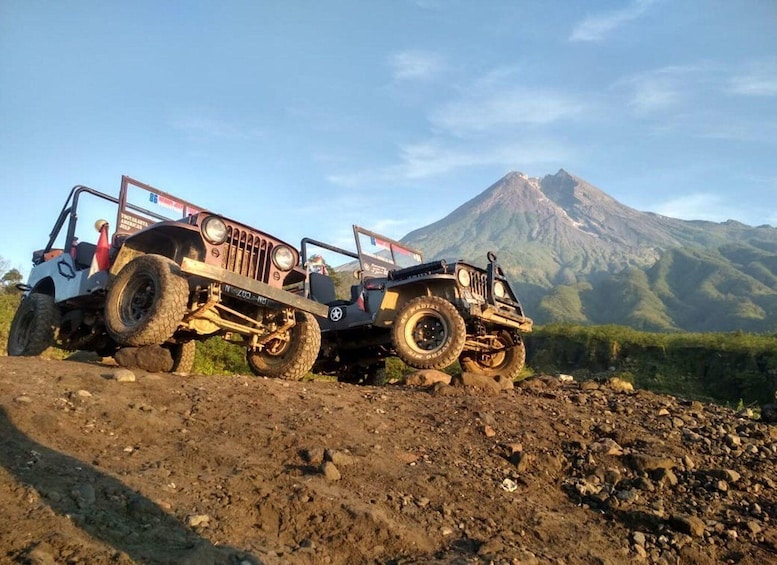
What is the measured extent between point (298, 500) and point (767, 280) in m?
85.3

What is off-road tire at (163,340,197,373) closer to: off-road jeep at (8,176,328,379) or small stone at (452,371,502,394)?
off-road jeep at (8,176,328,379)

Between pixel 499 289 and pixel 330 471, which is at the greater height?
pixel 499 289

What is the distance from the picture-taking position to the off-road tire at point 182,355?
289 inches

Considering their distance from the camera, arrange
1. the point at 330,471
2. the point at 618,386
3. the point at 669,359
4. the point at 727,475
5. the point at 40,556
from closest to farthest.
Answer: the point at 40,556 < the point at 330,471 < the point at 727,475 < the point at 618,386 < the point at 669,359

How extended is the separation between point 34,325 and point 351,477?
4.91 metres

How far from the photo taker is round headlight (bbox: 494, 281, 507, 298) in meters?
8.55

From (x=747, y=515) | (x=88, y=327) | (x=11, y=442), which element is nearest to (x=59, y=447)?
(x=11, y=442)

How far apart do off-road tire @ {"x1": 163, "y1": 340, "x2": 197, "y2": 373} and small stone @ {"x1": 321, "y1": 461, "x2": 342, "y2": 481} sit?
14.5ft

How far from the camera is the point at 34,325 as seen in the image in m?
6.64

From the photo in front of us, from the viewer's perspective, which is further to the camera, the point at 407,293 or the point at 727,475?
the point at 407,293

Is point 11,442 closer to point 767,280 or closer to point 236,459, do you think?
point 236,459

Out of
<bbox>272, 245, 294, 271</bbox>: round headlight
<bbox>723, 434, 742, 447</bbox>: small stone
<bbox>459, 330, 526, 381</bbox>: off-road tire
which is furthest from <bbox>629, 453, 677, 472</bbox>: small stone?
<bbox>459, 330, 526, 381</bbox>: off-road tire

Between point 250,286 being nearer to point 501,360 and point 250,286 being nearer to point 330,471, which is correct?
point 330,471

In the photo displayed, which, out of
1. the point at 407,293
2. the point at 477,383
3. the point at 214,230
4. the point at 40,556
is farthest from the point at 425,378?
the point at 40,556
